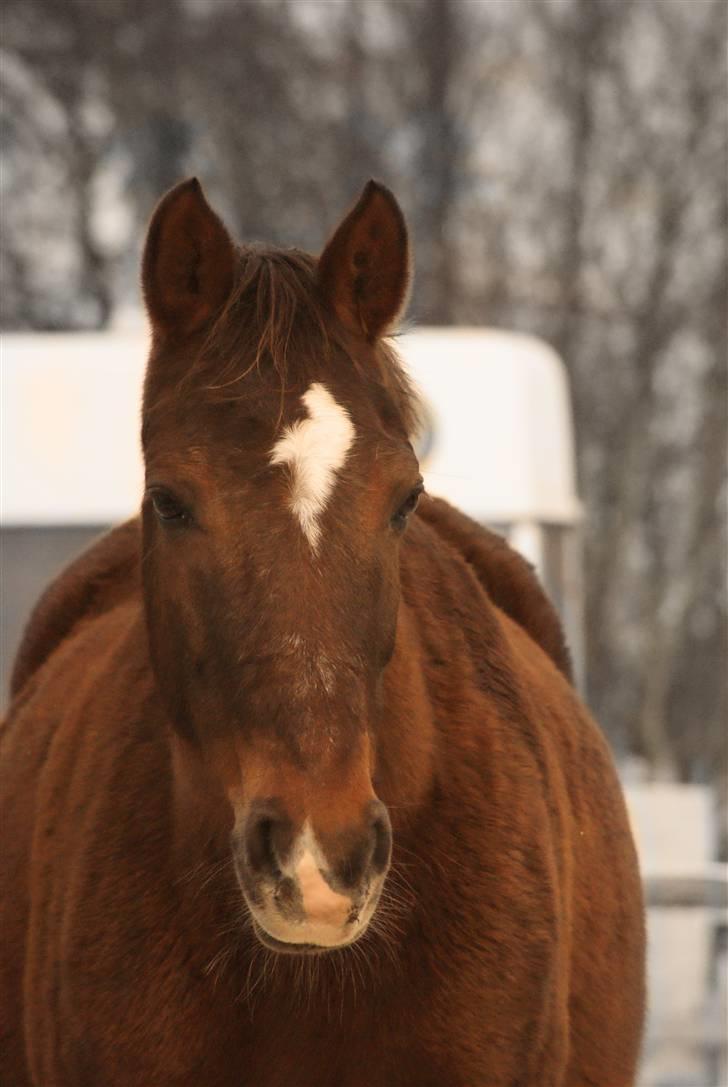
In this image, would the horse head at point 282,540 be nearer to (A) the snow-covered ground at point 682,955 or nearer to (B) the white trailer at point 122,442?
(B) the white trailer at point 122,442

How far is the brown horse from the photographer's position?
10.0ft

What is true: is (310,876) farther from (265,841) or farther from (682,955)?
(682,955)

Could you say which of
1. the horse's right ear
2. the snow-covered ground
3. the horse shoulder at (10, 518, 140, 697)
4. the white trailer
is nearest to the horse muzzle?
the horse's right ear

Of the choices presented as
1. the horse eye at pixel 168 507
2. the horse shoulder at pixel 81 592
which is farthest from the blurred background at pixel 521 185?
the horse eye at pixel 168 507

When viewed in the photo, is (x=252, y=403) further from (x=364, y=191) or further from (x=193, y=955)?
(x=193, y=955)

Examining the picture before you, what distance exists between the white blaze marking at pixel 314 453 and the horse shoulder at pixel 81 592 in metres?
1.52

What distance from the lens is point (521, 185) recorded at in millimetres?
17078

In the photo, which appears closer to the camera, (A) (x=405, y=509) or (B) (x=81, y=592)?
(A) (x=405, y=509)

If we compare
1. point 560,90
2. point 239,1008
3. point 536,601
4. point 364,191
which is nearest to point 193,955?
point 239,1008

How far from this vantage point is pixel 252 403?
327 centimetres

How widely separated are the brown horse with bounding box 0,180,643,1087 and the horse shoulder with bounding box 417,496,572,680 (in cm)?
50

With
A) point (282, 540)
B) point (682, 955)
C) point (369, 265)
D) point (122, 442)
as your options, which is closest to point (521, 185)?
point (682, 955)

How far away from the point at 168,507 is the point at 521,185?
1429cm

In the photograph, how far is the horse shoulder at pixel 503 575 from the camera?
4676 millimetres
